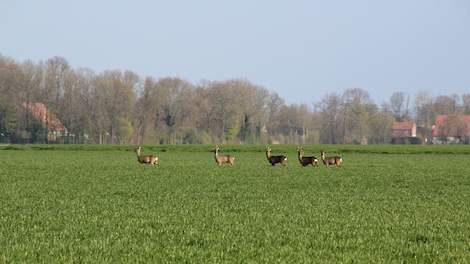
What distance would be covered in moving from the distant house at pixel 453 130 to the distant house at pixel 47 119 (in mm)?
94767

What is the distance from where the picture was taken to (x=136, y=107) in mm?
138625

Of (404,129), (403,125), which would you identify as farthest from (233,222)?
(403,125)

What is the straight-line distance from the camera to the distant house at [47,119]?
12938 centimetres

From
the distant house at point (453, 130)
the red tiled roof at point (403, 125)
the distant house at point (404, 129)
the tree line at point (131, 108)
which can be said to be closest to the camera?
the tree line at point (131, 108)

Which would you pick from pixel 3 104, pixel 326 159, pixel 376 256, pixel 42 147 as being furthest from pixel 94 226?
pixel 3 104

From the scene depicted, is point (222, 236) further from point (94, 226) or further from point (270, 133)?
point (270, 133)

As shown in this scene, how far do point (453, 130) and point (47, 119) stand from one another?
3955 inches

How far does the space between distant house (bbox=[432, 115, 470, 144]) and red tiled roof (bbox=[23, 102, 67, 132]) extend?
314ft

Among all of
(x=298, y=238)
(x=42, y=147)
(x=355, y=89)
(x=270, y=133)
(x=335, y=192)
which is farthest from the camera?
(x=355, y=89)

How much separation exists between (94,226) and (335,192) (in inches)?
434

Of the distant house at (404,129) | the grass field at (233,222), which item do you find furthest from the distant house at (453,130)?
the grass field at (233,222)

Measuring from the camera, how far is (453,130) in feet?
570

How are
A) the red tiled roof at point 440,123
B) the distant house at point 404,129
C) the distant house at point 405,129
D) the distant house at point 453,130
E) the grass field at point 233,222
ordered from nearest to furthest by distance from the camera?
the grass field at point 233,222 → the distant house at point 453,130 → the red tiled roof at point 440,123 → the distant house at point 404,129 → the distant house at point 405,129

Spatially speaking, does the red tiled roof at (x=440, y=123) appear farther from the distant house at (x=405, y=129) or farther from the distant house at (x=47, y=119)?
the distant house at (x=47, y=119)
